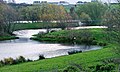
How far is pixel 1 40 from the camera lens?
6419 centimetres

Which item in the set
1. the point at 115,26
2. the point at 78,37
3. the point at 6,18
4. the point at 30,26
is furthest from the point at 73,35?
the point at 115,26

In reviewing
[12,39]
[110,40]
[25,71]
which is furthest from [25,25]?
[110,40]

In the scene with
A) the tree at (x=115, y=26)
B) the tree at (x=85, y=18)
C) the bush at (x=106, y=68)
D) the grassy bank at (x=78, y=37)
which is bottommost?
the tree at (x=85, y=18)

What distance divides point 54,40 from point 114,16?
52.3 meters

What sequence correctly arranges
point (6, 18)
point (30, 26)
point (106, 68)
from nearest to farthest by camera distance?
point (106, 68) < point (6, 18) < point (30, 26)

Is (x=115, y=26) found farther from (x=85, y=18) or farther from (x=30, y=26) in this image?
(x=85, y=18)

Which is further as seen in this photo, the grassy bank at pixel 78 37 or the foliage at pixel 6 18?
the foliage at pixel 6 18

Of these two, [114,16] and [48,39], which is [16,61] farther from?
[48,39]

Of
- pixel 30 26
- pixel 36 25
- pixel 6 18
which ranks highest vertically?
pixel 6 18

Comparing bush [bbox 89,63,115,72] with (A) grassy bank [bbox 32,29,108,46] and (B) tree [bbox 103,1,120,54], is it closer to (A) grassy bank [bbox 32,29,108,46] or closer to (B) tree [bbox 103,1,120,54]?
(B) tree [bbox 103,1,120,54]

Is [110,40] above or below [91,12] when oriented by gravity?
above

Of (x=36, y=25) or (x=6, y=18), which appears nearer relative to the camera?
(x=6, y=18)

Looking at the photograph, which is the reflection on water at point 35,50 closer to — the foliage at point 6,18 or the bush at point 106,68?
the bush at point 106,68

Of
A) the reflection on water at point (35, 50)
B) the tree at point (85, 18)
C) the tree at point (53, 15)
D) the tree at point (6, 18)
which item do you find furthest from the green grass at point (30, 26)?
the reflection on water at point (35, 50)
